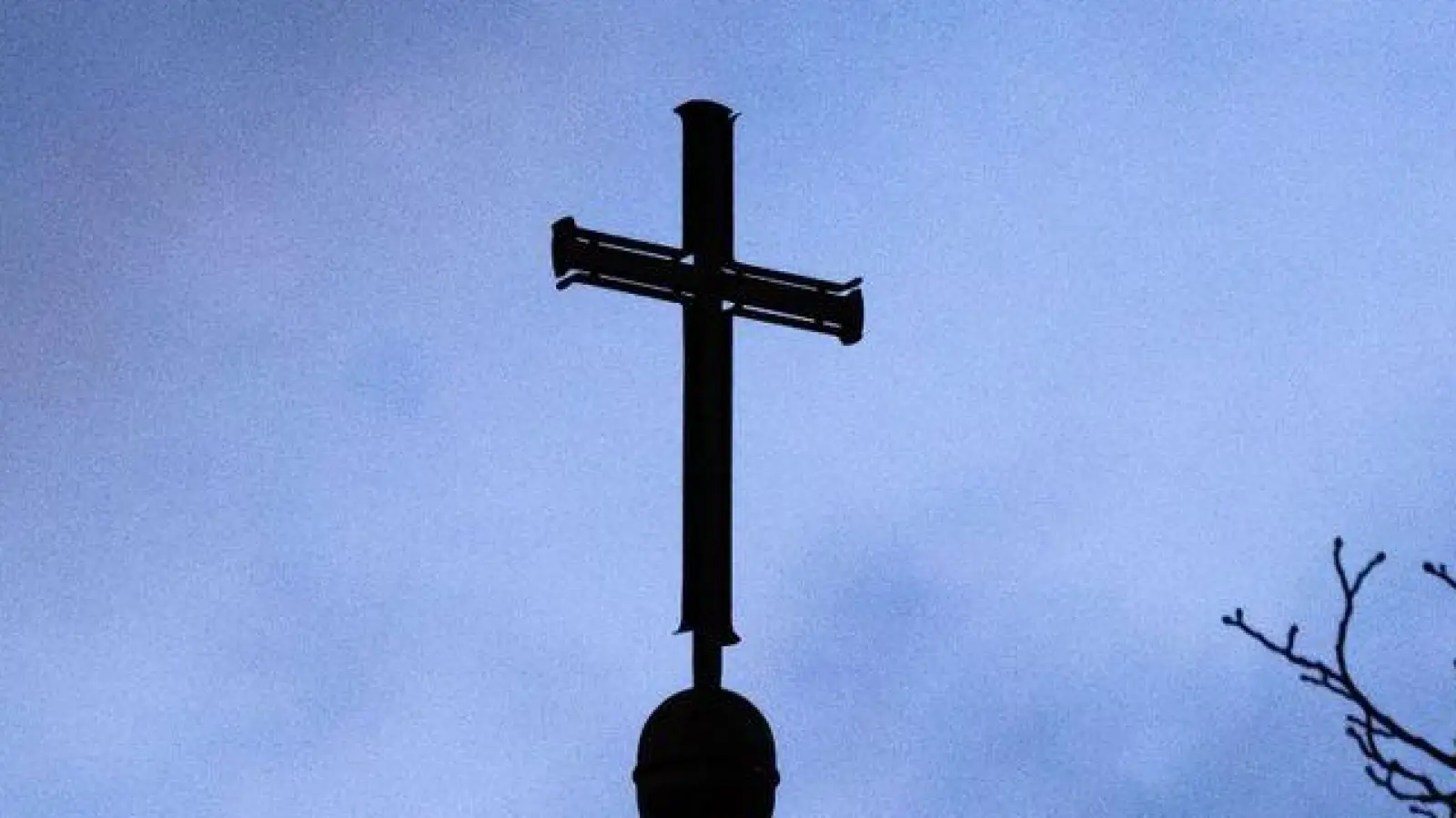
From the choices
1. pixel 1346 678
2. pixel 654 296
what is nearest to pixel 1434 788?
pixel 1346 678

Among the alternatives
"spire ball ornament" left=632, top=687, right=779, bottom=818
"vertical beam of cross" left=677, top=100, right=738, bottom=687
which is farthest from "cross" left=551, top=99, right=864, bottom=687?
"spire ball ornament" left=632, top=687, right=779, bottom=818

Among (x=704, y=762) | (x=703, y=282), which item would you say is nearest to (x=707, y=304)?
(x=703, y=282)

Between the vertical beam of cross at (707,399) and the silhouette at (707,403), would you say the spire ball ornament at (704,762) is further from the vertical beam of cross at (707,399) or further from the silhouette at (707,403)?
the vertical beam of cross at (707,399)

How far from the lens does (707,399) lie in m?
10.3

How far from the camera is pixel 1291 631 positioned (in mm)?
6254

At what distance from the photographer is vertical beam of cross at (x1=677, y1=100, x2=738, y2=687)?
991 centimetres

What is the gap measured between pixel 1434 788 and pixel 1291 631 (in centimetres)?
57

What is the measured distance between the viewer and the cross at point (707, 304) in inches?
391

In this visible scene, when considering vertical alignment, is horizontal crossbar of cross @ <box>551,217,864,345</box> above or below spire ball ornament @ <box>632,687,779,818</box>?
above

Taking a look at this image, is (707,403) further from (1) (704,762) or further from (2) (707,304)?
(1) (704,762)

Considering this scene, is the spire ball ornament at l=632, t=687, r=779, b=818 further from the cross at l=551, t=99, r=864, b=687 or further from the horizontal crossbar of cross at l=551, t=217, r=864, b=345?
the horizontal crossbar of cross at l=551, t=217, r=864, b=345

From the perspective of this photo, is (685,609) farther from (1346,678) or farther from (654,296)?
(1346,678)

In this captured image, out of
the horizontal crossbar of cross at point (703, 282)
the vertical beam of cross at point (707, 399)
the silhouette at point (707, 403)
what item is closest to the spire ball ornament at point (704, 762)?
the silhouette at point (707, 403)

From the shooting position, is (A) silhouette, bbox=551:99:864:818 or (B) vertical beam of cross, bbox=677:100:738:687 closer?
(A) silhouette, bbox=551:99:864:818
